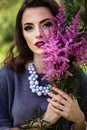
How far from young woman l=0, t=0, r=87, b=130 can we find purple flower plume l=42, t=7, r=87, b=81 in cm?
20

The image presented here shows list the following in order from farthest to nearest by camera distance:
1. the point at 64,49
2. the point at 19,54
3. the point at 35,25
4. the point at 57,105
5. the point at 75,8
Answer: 1. the point at 19,54
2. the point at 35,25
3. the point at 57,105
4. the point at 75,8
5. the point at 64,49

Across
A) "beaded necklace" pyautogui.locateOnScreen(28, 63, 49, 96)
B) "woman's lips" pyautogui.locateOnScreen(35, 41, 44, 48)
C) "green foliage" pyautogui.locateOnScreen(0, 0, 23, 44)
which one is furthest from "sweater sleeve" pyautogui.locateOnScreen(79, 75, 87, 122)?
"green foliage" pyautogui.locateOnScreen(0, 0, 23, 44)

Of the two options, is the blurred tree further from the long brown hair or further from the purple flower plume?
the long brown hair

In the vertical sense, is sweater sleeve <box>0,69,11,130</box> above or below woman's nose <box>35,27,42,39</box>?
below

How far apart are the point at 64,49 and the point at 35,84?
0.46 m

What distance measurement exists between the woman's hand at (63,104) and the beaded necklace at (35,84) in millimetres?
157

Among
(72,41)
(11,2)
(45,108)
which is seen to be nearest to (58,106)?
(45,108)

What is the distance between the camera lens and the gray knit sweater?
102 inches

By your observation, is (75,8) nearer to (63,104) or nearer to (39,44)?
(39,44)

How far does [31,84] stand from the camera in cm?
262

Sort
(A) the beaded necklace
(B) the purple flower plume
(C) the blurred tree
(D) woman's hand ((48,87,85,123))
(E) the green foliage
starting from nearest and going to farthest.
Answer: (B) the purple flower plume, (C) the blurred tree, (D) woman's hand ((48,87,85,123)), (A) the beaded necklace, (E) the green foliage

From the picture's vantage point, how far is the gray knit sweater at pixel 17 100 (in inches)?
102

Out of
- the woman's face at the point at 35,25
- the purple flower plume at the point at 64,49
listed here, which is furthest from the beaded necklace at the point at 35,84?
the purple flower plume at the point at 64,49

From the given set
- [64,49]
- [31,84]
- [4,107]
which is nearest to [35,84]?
[31,84]
